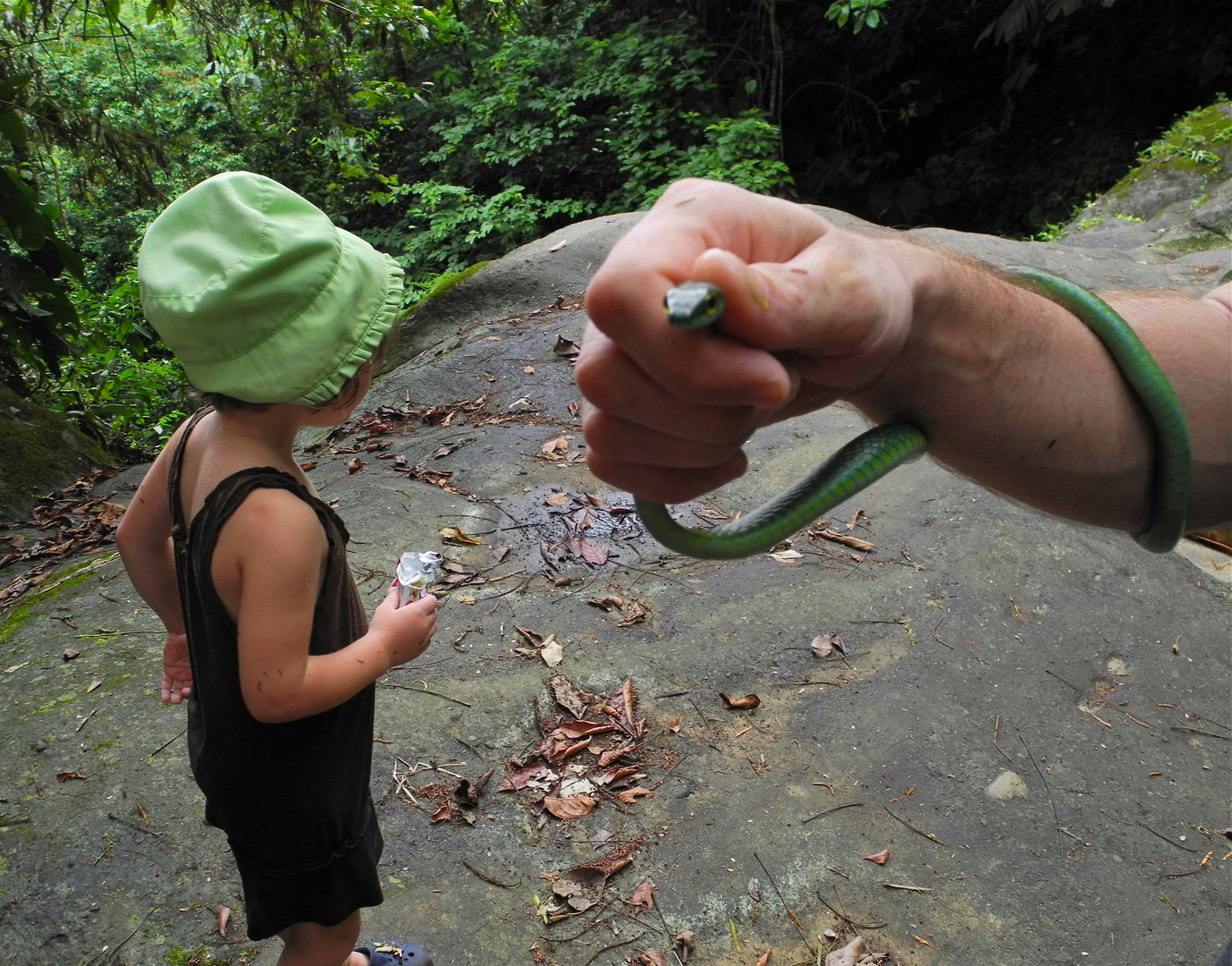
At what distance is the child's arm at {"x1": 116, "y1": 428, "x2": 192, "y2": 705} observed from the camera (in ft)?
6.34

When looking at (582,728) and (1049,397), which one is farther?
(582,728)

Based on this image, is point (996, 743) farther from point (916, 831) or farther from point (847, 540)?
point (847, 540)

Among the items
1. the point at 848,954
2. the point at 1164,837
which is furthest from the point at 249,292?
the point at 1164,837

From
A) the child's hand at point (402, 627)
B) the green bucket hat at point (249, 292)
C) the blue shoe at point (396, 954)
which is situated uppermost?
the green bucket hat at point (249, 292)

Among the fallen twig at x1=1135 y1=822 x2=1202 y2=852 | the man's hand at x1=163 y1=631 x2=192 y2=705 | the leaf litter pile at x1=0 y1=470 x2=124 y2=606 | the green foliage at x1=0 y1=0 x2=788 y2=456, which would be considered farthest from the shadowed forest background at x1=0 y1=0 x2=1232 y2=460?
the fallen twig at x1=1135 y1=822 x2=1202 y2=852

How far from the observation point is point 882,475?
4.15 ft

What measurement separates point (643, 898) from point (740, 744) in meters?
0.73

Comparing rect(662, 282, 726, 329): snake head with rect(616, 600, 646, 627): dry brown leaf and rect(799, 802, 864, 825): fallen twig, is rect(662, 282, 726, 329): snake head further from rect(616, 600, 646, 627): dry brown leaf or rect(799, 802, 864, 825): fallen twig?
rect(616, 600, 646, 627): dry brown leaf

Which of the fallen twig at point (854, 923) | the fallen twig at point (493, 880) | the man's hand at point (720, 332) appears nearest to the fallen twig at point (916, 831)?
the fallen twig at point (854, 923)

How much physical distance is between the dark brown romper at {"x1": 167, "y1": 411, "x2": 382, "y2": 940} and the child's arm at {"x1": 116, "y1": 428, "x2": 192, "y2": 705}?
0.37 feet

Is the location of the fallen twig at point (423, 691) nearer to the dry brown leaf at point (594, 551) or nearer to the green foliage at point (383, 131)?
the dry brown leaf at point (594, 551)

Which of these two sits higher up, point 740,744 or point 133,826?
point 133,826

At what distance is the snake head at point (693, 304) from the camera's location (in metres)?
0.86

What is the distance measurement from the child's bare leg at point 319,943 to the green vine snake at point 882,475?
1.40 meters
